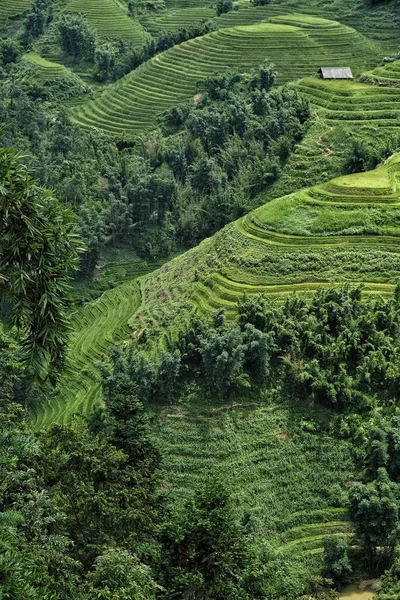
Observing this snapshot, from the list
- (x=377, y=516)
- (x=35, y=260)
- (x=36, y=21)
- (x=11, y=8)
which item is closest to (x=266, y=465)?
(x=377, y=516)

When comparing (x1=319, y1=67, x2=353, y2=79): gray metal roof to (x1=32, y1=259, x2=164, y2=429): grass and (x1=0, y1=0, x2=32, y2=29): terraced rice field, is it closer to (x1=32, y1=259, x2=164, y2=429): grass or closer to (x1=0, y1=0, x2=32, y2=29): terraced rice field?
(x1=32, y1=259, x2=164, y2=429): grass

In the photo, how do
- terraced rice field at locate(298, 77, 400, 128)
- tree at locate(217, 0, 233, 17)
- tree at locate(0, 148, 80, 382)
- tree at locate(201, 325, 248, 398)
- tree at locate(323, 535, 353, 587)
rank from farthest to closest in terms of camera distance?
1. tree at locate(217, 0, 233, 17)
2. terraced rice field at locate(298, 77, 400, 128)
3. tree at locate(201, 325, 248, 398)
4. tree at locate(323, 535, 353, 587)
5. tree at locate(0, 148, 80, 382)

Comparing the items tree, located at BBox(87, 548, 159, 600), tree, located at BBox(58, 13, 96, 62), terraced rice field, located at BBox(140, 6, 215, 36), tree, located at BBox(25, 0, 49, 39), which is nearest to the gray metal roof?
tree, located at BBox(58, 13, 96, 62)

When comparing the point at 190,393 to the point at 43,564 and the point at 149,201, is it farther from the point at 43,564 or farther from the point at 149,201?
the point at 149,201

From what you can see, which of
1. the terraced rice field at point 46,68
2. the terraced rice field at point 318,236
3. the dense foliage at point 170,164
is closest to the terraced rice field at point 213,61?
the dense foliage at point 170,164

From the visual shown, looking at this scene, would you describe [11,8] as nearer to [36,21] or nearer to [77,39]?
[36,21]

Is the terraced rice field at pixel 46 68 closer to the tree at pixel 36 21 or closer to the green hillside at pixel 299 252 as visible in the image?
the tree at pixel 36 21
